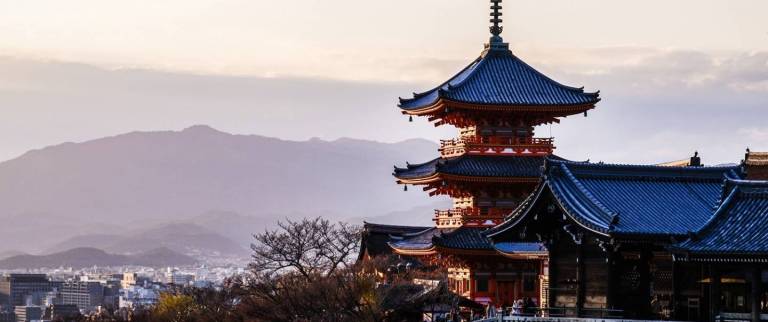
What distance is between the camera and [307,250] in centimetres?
9162

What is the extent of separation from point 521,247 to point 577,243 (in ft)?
47.4

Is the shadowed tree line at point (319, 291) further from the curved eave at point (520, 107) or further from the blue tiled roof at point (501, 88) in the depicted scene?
the blue tiled roof at point (501, 88)

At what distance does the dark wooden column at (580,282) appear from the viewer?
167 ft

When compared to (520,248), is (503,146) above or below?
above

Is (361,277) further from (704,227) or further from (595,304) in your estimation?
(704,227)

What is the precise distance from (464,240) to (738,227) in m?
22.6

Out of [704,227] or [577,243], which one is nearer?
[704,227]

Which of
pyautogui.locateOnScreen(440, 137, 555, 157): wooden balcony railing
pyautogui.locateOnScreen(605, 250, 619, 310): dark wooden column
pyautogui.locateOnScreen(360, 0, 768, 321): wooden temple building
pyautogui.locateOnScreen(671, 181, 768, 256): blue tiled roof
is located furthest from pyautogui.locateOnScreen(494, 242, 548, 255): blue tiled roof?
pyautogui.locateOnScreen(671, 181, 768, 256): blue tiled roof

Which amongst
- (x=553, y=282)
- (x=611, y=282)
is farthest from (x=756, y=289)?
(x=553, y=282)

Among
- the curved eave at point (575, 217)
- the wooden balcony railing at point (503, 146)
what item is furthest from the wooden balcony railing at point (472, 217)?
the curved eave at point (575, 217)

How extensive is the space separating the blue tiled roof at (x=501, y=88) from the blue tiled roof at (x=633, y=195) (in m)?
15.7

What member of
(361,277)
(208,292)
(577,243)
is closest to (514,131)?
(361,277)

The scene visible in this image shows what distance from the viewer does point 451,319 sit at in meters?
62.6

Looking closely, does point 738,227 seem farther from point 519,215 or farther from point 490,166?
point 490,166
